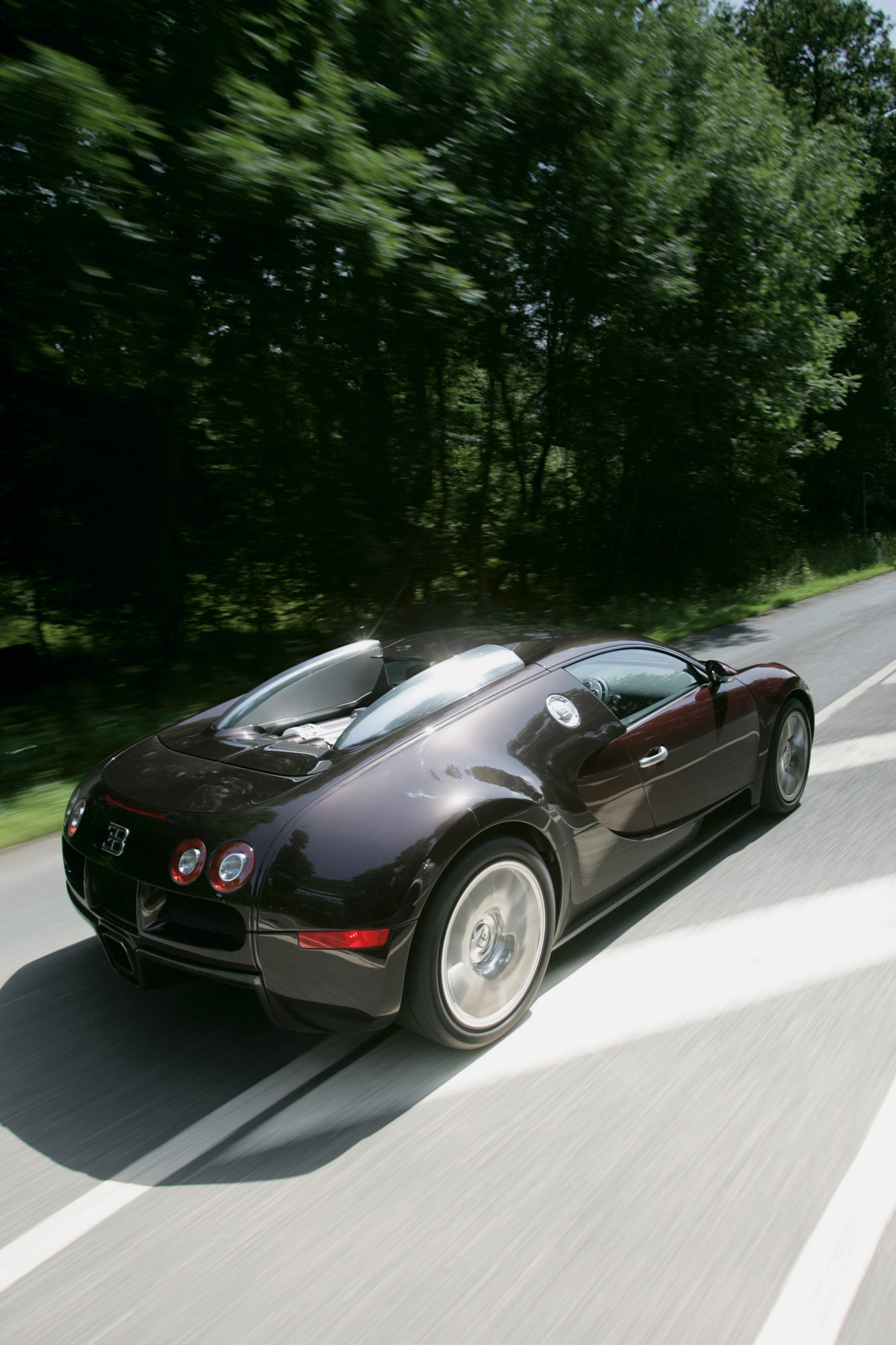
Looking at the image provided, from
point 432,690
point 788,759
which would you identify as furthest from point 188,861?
point 788,759

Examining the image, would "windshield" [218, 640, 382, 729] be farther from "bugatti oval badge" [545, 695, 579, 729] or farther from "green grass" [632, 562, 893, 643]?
"green grass" [632, 562, 893, 643]

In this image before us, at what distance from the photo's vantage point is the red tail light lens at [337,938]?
2641 millimetres

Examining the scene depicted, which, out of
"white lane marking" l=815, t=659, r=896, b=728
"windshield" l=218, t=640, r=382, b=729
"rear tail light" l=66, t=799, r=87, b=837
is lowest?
"white lane marking" l=815, t=659, r=896, b=728

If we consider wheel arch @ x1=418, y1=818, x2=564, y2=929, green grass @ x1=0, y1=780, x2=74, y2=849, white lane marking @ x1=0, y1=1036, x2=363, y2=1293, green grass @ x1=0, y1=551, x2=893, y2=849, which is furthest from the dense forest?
white lane marking @ x1=0, y1=1036, x2=363, y2=1293

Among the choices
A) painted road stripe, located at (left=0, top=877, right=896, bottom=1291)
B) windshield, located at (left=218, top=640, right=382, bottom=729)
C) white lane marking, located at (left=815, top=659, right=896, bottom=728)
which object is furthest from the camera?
white lane marking, located at (left=815, top=659, right=896, bottom=728)

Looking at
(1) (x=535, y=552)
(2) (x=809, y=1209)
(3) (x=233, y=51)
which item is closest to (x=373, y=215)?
(3) (x=233, y=51)

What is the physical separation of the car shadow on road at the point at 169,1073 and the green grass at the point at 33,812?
2.21 m

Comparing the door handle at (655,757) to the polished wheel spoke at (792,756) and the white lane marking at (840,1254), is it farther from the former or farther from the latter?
the white lane marking at (840,1254)

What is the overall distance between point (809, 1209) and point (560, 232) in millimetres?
13774

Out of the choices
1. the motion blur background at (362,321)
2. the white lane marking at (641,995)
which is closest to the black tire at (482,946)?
the white lane marking at (641,995)

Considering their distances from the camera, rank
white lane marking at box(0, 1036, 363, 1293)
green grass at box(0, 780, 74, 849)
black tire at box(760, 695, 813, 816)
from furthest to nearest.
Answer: green grass at box(0, 780, 74, 849) → black tire at box(760, 695, 813, 816) → white lane marking at box(0, 1036, 363, 1293)

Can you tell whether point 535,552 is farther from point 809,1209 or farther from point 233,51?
point 809,1209

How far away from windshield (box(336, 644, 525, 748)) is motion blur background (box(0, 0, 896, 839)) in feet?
12.4

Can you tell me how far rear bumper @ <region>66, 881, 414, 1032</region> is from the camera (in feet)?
8.74
